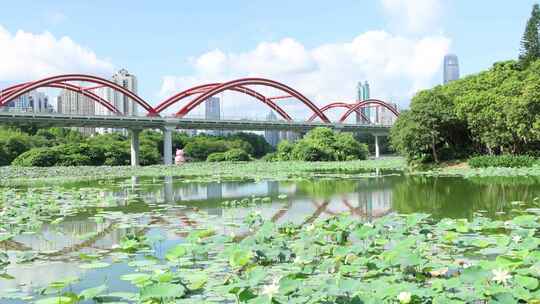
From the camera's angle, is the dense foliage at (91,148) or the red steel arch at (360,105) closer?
the dense foliage at (91,148)

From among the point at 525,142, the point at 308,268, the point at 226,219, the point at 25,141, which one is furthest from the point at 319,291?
the point at 25,141

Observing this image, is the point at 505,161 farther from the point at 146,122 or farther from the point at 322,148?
the point at 146,122

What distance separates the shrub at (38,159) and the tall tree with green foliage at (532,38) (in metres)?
47.4

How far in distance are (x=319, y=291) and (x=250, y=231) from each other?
5.38m

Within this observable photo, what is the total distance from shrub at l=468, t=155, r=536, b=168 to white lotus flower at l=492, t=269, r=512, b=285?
27969 mm

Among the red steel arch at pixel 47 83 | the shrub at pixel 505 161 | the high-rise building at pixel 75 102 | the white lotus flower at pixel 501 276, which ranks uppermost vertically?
the high-rise building at pixel 75 102

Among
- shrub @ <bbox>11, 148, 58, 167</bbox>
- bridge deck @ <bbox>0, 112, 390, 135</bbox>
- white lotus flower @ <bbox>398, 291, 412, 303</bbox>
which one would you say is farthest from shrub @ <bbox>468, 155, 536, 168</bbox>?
shrub @ <bbox>11, 148, 58, 167</bbox>

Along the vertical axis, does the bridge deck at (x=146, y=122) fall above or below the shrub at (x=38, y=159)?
above

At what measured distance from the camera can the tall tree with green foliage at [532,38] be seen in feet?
170

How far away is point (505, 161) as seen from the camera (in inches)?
1237

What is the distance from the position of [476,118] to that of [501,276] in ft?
106

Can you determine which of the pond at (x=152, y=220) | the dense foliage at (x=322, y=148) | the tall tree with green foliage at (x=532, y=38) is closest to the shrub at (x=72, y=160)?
the dense foliage at (x=322, y=148)

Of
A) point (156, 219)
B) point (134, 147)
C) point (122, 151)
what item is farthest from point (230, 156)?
point (156, 219)

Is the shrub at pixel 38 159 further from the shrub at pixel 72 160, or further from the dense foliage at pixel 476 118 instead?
the dense foliage at pixel 476 118
